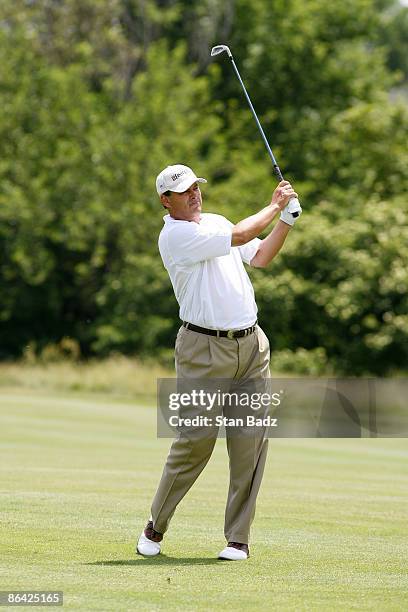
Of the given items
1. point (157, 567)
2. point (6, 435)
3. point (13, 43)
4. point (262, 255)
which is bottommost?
point (6, 435)

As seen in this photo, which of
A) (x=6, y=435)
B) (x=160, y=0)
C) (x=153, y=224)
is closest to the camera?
(x=6, y=435)

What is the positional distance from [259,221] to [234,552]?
1.70m

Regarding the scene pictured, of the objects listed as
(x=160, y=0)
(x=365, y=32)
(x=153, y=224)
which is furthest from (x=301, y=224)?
(x=365, y=32)

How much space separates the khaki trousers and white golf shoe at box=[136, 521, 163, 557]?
3 centimetres

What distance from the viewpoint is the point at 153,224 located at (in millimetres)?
30156

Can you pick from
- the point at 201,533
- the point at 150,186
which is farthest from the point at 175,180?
the point at 150,186

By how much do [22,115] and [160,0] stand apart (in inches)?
269

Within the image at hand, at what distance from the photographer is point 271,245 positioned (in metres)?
6.89

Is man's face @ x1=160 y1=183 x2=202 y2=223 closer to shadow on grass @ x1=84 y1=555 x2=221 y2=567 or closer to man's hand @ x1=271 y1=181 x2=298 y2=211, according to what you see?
man's hand @ x1=271 y1=181 x2=298 y2=211

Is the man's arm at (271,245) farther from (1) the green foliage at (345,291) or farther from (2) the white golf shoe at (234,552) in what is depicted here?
(1) the green foliage at (345,291)

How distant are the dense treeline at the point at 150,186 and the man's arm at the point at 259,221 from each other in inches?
737

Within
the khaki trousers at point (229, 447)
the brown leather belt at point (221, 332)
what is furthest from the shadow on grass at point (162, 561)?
the brown leather belt at point (221, 332)

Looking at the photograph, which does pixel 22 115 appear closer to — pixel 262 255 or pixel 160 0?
pixel 160 0

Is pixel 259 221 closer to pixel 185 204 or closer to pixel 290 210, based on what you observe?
pixel 290 210
